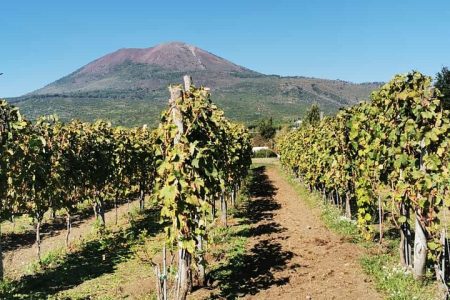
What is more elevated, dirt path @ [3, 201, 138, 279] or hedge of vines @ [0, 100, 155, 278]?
hedge of vines @ [0, 100, 155, 278]

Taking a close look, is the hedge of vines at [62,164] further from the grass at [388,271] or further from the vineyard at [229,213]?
the grass at [388,271]

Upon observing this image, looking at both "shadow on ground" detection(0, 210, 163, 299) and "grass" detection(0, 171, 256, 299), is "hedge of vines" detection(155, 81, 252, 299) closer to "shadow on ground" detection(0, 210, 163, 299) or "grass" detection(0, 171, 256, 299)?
"grass" detection(0, 171, 256, 299)

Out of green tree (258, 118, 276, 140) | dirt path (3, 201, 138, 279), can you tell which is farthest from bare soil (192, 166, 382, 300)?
green tree (258, 118, 276, 140)

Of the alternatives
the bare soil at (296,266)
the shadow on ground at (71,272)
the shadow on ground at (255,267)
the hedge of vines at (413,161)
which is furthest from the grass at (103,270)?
the hedge of vines at (413,161)

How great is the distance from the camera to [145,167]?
27641 mm

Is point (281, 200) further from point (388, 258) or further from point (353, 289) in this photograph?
point (353, 289)

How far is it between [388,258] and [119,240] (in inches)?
448

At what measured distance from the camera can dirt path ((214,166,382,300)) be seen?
1083 cm

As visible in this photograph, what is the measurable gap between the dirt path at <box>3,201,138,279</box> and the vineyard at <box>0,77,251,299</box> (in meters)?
1.30

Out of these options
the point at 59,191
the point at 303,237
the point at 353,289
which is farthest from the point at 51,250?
the point at 353,289

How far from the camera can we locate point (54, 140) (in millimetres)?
18297

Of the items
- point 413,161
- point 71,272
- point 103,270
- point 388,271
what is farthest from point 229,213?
point 413,161

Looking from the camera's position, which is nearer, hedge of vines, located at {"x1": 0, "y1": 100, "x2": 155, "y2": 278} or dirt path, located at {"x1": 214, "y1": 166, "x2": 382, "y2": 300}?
dirt path, located at {"x1": 214, "y1": 166, "x2": 382, "y2": 300}

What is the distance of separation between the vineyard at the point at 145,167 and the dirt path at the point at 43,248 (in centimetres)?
130
